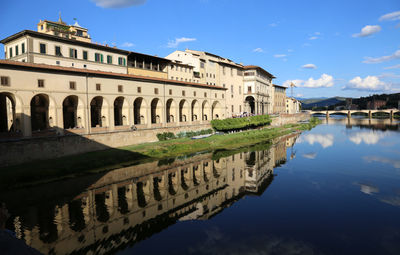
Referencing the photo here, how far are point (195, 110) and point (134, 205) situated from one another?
3649 centimetres

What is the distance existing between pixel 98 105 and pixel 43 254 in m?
26.5

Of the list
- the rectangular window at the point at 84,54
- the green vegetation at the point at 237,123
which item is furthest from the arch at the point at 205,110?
the rectangular window at the point at 84,54

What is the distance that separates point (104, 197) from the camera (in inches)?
812

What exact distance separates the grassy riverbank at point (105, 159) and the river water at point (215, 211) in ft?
5.92

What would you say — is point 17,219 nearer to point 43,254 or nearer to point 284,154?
point 43,254

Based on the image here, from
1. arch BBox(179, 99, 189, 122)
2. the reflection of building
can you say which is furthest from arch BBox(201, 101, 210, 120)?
the reflection of building

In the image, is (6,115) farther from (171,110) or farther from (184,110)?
(184,110)

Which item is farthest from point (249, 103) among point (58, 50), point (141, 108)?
point (58, 50)

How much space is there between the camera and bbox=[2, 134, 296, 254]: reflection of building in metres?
14.5

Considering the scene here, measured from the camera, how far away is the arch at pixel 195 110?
52906mm

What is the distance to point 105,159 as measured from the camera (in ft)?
97.1

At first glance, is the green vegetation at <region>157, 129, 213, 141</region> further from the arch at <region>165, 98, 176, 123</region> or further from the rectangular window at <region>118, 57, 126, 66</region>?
the rectangular window at <region>118, 57, 126, 66</region>

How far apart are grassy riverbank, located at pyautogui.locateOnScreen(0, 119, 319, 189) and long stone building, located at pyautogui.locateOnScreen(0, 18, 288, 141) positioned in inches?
143

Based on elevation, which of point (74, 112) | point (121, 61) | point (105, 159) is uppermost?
A: point (121, 61)
